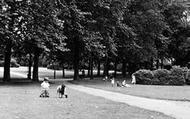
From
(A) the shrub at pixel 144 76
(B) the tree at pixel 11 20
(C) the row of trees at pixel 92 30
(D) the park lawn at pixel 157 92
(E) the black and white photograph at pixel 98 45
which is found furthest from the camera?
(A) the shrub at pixel 144 76

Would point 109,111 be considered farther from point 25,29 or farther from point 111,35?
point 111,35

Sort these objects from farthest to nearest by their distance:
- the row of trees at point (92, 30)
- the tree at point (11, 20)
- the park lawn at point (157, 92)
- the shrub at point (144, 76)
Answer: the shrub at point (144, 76) → the row of trees at point (92, 30) → the tree at point (11, 20) → the park lawn at point (157, 92)

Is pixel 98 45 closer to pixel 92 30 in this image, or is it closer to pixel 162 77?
pixel 92 30

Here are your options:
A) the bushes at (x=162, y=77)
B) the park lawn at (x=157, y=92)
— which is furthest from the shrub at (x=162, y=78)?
the park lawn at (x=157, y=92)

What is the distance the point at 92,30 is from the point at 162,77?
9720 millimetres

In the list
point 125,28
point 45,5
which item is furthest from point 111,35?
point 45,5

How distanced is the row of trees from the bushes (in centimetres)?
459

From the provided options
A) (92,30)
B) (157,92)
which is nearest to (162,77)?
(92,30)

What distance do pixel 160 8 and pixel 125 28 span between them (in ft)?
39.3

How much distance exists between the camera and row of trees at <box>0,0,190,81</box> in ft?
120

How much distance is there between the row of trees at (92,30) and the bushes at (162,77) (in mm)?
4592

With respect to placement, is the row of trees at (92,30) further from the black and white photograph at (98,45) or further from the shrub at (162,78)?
the shrub at (162,78)

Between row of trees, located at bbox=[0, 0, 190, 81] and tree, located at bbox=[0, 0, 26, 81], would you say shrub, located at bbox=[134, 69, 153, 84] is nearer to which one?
row of trees, located at bbox=[0, 0, 190, 81]

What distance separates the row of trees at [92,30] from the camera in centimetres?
3653
